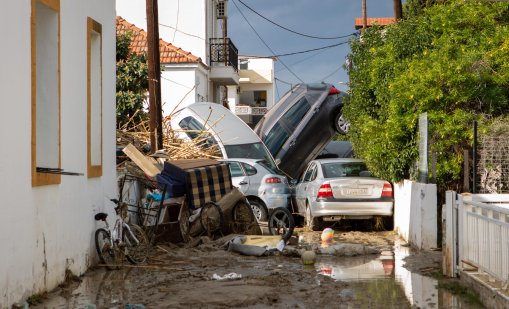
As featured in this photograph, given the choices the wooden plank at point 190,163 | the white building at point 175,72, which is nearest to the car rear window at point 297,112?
the white building at point 175,72

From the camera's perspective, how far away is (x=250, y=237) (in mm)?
14930

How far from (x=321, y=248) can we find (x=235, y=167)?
589 cm

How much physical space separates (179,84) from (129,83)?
687 cm

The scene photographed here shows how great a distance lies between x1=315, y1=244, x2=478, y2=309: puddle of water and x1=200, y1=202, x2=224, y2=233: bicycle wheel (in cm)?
266

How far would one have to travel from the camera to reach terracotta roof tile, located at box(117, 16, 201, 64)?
32.1m

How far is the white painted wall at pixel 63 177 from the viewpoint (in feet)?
27.6

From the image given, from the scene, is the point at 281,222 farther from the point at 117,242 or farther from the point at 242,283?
the point at 242,283

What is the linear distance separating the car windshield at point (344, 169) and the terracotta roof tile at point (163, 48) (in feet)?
48.3

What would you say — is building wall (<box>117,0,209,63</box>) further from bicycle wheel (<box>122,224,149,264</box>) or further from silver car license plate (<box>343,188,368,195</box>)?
bicycle wheel (<box>122,224,149,264</box>)

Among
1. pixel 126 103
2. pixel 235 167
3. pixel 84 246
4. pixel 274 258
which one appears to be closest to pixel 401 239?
pixel 274 258

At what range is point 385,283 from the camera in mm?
10852

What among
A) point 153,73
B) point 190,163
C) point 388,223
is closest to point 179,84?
point 153,73

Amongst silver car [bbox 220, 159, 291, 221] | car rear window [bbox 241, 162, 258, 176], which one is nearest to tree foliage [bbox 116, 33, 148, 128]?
car rear window [bbox 241, 162, 258, 176]

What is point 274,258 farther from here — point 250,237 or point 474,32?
point 474,32
